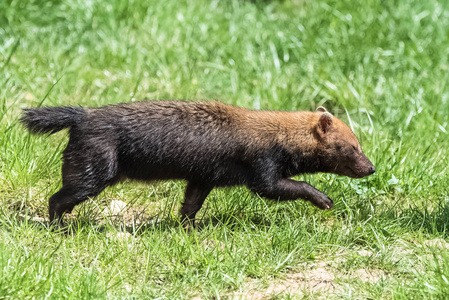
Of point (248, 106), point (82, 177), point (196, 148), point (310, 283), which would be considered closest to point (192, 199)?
point (196, 148)

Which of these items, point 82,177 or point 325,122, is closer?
point 82,177

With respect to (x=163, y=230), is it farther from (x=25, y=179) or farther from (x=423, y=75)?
(x=423, y=75)

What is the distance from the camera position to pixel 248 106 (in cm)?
713

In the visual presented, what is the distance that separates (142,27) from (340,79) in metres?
2.66

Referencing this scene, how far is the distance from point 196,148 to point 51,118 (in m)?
1.09

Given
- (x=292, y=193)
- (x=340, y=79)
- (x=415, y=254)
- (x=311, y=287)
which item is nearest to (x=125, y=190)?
(x=292, y=193)

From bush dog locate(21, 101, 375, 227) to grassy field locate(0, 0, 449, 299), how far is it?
285 millimetres

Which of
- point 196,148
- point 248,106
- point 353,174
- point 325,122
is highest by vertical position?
point 325,122

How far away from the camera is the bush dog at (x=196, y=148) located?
4.67 m

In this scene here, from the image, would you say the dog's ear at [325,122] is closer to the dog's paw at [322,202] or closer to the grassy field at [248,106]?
the dog's paw at [322,202]

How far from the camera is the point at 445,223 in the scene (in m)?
4.98

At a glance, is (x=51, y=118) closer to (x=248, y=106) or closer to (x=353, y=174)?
(x=353, y=174)

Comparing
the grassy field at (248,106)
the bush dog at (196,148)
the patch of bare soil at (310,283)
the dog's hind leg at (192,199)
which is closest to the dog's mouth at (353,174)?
the bush dog at (196,148)

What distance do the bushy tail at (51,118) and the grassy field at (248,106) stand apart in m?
0.63
